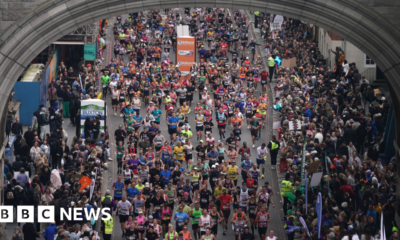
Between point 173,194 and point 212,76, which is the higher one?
point 212,76

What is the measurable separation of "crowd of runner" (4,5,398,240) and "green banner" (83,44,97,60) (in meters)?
2.77

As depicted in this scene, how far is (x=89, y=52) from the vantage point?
51.3m

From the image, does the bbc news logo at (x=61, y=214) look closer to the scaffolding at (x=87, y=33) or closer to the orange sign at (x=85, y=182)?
the orange sign at (x=85, y=182)

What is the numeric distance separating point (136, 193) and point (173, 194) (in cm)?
127

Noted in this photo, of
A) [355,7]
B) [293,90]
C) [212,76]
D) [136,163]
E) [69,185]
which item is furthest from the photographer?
[212,76]

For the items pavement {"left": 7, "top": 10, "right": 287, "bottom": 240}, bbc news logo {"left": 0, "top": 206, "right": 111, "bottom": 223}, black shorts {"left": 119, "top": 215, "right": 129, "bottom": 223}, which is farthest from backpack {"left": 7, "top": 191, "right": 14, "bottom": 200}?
black shorts {"left": 119, "top": 215, "right": 129, "bottom": 223}

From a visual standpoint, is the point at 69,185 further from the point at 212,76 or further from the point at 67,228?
the point at 212,76

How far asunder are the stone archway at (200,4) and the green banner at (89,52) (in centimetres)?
2747

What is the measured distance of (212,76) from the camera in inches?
1901

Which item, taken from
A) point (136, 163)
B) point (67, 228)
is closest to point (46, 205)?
point (67, 228)

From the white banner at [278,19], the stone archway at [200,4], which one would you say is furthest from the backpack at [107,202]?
the white banner at [278,19]

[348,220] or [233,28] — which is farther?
[233,28]

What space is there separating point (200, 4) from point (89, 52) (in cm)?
2811

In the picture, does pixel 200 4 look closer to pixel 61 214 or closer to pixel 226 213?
pixel 61 214
